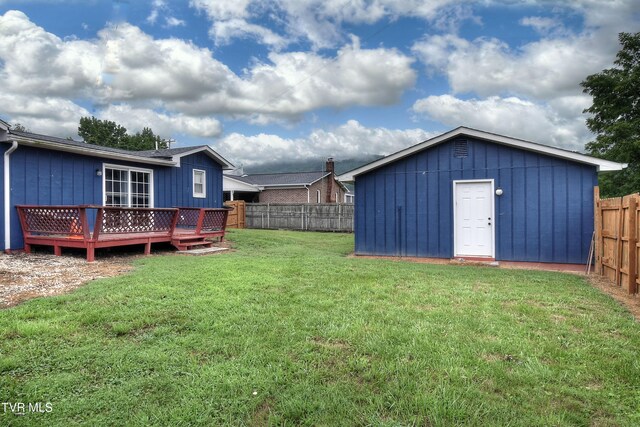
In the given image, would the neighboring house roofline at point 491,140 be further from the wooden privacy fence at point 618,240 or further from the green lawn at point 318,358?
the green lawn at point 318,358

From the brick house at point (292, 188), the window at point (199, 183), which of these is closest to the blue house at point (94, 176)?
the window at point (199, 183)

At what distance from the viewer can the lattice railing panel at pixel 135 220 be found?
8.54m

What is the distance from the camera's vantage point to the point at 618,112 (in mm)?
21500

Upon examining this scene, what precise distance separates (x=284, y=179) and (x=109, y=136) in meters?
33.4

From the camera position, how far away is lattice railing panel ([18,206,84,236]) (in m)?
8.34

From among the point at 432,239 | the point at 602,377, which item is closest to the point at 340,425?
the point at 602,377

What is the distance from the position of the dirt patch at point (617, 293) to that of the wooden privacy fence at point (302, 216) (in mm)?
12987

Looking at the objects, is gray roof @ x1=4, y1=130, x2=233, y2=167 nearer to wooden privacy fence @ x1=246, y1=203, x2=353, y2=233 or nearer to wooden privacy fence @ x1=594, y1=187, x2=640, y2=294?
wooden privacy fence @ x1=246, y1=203, x2=353, y2=233

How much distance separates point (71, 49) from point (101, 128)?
137 feet

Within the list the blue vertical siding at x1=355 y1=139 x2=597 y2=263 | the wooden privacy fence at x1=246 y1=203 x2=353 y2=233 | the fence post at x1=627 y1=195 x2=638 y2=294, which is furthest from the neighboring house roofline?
the wooden privacy fence at x1=246 y1=203 x2=353 y2=233

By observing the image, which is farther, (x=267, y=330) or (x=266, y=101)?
(x=266, y=101)

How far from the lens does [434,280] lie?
6.21 meters

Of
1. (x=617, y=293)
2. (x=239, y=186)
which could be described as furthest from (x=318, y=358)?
(x=239, y=186)

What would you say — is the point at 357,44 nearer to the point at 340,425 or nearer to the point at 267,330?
the point at 267,330
